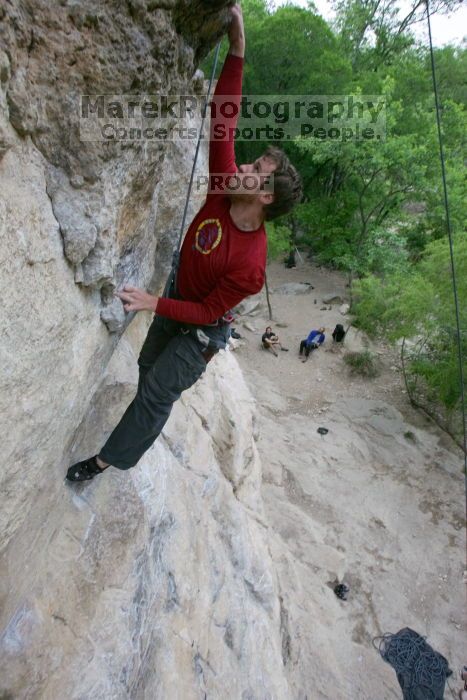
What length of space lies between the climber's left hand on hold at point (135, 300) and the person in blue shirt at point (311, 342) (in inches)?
446

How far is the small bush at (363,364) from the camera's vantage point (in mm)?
13312

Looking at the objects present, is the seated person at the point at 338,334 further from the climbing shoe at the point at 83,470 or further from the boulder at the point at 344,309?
the climbing shoe at the point at 83,470

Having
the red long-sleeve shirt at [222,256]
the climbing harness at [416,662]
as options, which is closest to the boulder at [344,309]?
the climbing harness at [416,662]

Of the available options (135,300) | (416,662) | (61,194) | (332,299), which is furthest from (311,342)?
(61,194)

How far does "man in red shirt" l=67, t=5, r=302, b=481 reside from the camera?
2.46 m

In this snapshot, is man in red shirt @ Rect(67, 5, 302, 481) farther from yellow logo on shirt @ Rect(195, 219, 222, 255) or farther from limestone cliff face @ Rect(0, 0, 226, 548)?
limestone cliff face @ Rect(0, 0, 226, 548)

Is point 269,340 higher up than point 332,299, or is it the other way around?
point 332,299

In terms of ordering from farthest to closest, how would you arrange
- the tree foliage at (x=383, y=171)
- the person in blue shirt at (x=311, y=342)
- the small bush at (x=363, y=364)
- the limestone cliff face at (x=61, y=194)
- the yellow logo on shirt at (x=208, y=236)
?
1. the person in blue shirt at (x=311, y=342)
2. the small bush at (x=363, y=364)
3. the tree foliage at (x=383, y=171)
4. the yellow logo on shirt at (x=208, y=236)
5. the limestone cliff face at (x=61, y=194)

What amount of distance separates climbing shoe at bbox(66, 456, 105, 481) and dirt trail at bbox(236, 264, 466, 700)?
3.42 m

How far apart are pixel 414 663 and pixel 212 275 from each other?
670cm

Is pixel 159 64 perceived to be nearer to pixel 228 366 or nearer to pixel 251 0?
pixel 228 366

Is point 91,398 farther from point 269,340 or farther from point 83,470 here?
point 269,340

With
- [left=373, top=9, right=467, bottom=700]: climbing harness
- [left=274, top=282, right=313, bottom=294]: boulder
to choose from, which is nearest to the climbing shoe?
[left=373, top=9, right=467, bottom=700]: climbing harness

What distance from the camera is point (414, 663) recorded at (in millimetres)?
6289
